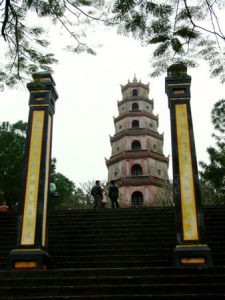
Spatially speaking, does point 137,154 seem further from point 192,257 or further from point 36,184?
point 192,257

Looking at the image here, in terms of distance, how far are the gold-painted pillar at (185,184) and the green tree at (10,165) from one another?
11073mm

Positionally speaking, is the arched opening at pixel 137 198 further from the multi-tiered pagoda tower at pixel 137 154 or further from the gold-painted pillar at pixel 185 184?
the gold-painted pillar at pixel 185 184

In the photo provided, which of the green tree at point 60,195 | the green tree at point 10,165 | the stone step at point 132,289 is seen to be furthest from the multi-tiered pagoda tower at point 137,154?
the stone step at point 132,289

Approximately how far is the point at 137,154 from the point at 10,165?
9.45 metres

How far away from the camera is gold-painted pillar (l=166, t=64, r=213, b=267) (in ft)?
19.2

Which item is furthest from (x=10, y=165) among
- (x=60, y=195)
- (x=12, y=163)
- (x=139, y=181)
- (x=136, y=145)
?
(x=136, y=145)

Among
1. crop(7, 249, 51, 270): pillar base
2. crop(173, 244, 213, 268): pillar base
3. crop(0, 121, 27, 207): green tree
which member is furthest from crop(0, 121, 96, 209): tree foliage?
crop(173, 244, 213, 268): pillar base

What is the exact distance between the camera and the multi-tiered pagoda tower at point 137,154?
23312 mm

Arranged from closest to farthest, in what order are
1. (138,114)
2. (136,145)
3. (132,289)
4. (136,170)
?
(132,289) → (136,170) → (136,145) → (138,114)

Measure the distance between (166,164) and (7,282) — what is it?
67.5ft

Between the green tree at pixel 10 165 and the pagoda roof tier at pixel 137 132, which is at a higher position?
the pagoda roof tier at pixel 137 132

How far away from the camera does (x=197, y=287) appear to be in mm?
4723

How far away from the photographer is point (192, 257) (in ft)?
19.1

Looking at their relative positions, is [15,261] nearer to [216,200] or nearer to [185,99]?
[185,99]
